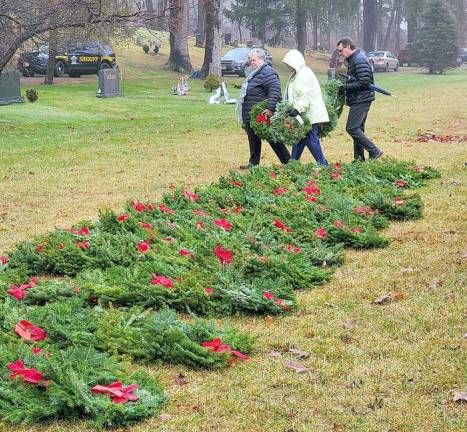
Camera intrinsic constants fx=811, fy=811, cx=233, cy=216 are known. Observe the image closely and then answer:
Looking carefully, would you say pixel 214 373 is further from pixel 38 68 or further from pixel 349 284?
pixel 38 68

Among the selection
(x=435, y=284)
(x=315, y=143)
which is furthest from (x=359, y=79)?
(x=435, y=284)

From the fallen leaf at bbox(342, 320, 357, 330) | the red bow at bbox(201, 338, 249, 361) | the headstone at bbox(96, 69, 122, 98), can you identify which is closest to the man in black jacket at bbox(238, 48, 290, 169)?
the fallen leaf at bbox(342, 320, 357, 330)

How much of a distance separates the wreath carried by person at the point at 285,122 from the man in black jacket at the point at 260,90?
0.14 m

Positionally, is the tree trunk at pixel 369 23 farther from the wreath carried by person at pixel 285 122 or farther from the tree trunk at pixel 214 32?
the wreath carried by person at pixel 285 122

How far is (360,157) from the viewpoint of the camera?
12133 millimetres

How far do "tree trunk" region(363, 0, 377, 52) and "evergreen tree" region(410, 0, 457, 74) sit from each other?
4.12m

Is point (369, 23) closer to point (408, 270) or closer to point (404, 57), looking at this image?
point (404, 57)

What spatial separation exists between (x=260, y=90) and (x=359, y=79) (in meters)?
1.46

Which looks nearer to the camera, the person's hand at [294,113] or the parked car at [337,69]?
the person's hand at [294,113]

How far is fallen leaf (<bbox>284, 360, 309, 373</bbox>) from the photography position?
14.7ft

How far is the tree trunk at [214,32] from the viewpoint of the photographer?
1470 inches

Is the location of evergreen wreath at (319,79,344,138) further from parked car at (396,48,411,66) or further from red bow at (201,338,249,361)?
parked car at (396,48,411,66)

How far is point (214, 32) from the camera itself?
3847 cm

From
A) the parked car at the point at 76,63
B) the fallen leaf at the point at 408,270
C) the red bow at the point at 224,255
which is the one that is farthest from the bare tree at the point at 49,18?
the parked car at the point at 76,63
